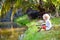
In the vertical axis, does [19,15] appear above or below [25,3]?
below

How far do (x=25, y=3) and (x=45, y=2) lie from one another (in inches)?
52.1

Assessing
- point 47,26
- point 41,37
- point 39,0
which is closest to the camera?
point 41,37

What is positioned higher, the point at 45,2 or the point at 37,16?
the point at 45,2

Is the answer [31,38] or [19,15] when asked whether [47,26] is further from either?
[19,15]

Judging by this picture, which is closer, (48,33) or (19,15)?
(48,33)

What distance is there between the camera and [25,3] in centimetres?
1430

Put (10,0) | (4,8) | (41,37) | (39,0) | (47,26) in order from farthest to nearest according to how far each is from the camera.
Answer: (39,0) < (4,8) < (10,0) < (47,26) < (41,37)

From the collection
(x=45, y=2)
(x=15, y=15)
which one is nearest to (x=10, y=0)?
(x=45, y=2)

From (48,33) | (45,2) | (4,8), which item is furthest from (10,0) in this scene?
(48,33)

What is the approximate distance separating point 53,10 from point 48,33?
7606mm

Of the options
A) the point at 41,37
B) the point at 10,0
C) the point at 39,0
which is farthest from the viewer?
the point at 39,0

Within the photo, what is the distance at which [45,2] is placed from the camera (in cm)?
1431

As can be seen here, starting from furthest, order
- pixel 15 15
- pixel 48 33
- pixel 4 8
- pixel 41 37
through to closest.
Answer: pixel 15 15, pixel 4 8, pixel 48 33, pixel 41 37

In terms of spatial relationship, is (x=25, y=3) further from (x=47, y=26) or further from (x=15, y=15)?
(x=47, y=26)
